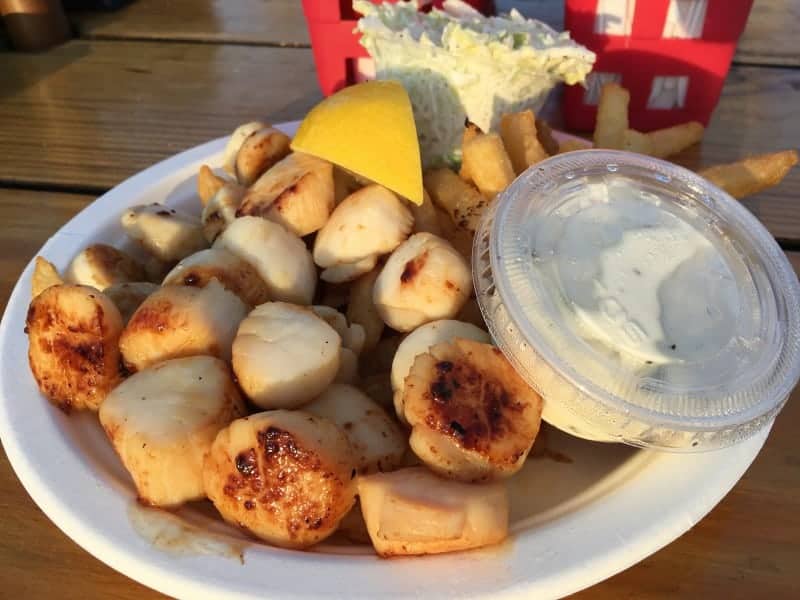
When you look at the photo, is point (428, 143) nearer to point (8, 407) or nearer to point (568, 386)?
point (568, 386)

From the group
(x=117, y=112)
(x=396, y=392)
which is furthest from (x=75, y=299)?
(x=117, y=112)

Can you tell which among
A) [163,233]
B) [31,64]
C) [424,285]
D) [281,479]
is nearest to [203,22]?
[31,64]

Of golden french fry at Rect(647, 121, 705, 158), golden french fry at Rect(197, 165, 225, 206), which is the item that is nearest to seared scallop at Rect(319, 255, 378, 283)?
golden french fry at Rect(197, 165, 225, 206)

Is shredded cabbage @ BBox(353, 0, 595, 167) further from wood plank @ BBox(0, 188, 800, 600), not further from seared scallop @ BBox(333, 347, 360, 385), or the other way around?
wood plank @ BBox(0, 188, 800, 600)

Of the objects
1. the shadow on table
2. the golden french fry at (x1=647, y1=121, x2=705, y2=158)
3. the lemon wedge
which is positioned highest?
the lemon wedge

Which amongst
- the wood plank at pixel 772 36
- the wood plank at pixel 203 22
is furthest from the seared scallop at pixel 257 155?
the wood plank at pixel 772 36
